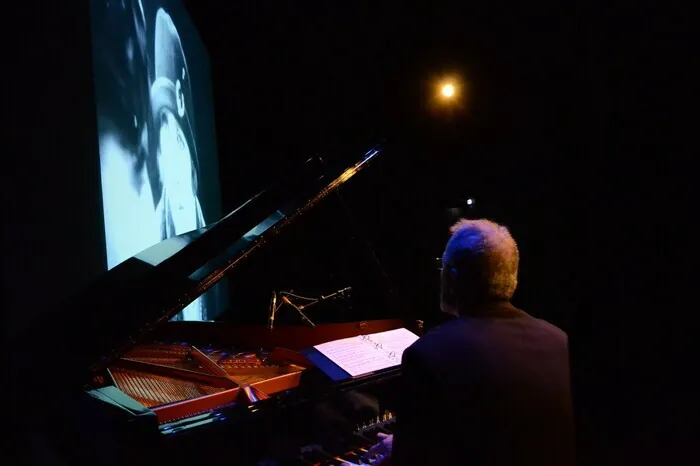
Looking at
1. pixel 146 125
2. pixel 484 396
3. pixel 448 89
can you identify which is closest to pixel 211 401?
pixel 484 396

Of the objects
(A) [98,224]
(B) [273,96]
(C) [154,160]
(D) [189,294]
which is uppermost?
(B) [273,96]

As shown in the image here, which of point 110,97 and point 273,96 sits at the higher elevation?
point 273,96

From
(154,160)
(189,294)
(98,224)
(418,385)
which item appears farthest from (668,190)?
(154,160)

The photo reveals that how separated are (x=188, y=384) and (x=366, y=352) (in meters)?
0.81

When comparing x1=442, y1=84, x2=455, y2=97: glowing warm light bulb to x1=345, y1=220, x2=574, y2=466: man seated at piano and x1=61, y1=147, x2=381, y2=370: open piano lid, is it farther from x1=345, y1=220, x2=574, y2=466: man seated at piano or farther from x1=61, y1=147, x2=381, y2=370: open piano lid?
x1=345, y1=220, x2=574, y2=466: man seated at piano

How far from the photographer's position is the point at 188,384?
200cm

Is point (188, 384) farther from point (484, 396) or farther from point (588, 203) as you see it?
point (588, 203)

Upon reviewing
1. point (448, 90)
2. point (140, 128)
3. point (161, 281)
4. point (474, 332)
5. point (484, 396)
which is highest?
point (448, 90)

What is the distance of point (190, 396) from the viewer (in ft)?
6.13

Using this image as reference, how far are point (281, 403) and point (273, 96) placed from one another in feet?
20.0

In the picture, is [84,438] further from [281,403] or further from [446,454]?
[446,454]

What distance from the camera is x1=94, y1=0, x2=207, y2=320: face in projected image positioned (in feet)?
9.12

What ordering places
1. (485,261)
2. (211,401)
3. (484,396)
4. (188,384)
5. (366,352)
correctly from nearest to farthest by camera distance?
(484,396) → (485,261) → (211,401) → (188,384) → (366,352)

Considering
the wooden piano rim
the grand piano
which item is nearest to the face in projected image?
the grand piano
